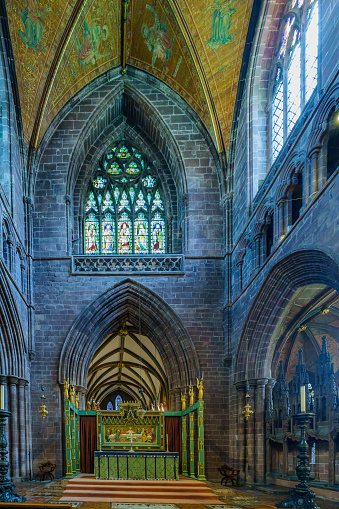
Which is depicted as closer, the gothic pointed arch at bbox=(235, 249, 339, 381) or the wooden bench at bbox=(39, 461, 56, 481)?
the gothic pointed arch at bbox=(235, 249, 339, 381)

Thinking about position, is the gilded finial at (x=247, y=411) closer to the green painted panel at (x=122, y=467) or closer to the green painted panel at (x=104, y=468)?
the green painted panel at (x=122, y=467)

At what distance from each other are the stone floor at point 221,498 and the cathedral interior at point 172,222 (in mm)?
858

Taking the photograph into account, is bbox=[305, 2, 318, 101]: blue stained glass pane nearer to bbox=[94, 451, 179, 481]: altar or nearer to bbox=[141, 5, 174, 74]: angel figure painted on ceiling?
bbox=[141, 5, 174, 74]: angel figure painted on ceiling

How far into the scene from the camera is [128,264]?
→ 69.4 feet

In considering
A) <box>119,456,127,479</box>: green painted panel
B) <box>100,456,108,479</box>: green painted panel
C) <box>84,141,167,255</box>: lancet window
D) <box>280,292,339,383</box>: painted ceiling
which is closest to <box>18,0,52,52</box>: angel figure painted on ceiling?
<box>84,141,167,255</box>: lancet window

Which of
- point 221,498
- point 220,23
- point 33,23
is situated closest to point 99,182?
point 33,23

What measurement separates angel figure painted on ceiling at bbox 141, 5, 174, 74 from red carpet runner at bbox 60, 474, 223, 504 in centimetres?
1425

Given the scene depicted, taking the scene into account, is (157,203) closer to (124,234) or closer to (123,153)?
(124,234)

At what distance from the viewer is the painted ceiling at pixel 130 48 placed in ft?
58.6

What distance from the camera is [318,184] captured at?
1177 centimetres

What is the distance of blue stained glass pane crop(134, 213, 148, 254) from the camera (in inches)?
907

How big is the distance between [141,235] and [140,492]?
1196 centimetres

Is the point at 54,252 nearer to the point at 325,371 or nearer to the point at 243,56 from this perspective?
the point at 243,56

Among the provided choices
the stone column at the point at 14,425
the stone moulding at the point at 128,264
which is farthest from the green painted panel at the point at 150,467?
the stone moulding at the point at 128,264
